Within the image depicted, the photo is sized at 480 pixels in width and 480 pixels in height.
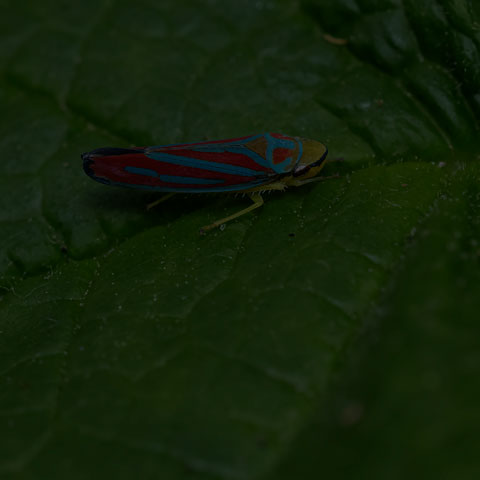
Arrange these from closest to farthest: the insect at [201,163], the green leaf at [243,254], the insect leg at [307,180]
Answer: the green leaf at [243,254]
the insect leg at [307,180]
the insect at [201,163]

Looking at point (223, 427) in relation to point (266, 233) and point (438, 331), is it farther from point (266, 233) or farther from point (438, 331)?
point (266, 233)

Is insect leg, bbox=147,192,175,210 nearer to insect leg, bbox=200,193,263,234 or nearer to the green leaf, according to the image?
the green leaf

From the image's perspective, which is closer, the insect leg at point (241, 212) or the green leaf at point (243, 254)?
the green leaf at point (243, 254)

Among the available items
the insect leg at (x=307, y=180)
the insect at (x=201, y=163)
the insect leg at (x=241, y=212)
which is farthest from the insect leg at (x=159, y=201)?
the insect leg at (x=307, y=180)

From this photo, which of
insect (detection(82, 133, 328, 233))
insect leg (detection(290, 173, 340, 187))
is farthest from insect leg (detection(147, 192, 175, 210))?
insect leg (detection(290, 173, 340, 187))

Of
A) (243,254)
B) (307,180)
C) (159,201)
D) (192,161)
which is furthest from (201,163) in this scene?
(243,254)

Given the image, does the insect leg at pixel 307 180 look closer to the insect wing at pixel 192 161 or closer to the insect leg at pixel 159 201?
the insect wing at pixel 192 161

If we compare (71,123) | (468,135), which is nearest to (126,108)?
(71,123)
